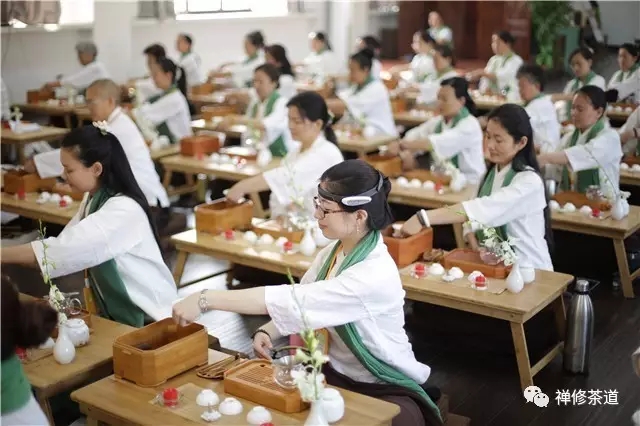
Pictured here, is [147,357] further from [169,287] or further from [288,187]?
[288,187]

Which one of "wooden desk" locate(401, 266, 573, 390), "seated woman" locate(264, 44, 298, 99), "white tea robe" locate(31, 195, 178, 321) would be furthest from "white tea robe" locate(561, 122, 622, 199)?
"seated woman" locate(264, 44, 298, 99)

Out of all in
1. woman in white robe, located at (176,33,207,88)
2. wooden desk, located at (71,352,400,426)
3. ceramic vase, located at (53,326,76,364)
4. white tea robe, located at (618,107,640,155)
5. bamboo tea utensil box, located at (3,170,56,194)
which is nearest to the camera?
wooden desk, located at (71,352,400,426)

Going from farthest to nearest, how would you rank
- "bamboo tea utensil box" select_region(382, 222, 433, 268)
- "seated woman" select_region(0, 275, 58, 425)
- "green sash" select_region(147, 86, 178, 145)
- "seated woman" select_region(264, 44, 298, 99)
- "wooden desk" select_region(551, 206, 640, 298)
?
1. "seated woman" select_region(264, 44, 298, 99)
2. "green sash" select_region(147, 86, 178, 145)
3. "wooden desk" select_region(551, 206, 640, 298)
4. "bamboo tea utensil box" select_region(382, 222, 433, 268)
5. "seated woman" select_region(0, 275, 58, 425)

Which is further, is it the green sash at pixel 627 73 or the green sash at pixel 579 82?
the green sash at pixel 627 73

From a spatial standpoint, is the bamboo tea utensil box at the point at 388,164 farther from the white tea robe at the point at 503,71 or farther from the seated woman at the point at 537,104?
the white tea robe at the point at 503,71

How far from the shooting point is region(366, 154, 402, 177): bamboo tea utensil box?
18.9ft

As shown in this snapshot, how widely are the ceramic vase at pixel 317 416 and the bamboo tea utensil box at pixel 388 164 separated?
3437mm

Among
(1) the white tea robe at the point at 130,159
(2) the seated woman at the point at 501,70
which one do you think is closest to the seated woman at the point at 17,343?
(1) the white tea robe at the point at 130,159

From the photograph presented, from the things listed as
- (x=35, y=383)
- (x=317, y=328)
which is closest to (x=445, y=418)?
(x=317, y=328)

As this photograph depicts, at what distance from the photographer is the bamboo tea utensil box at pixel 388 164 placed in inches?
227

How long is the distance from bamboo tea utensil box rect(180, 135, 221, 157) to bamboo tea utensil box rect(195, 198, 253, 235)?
1.70 metres

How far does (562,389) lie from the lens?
395 centimetres

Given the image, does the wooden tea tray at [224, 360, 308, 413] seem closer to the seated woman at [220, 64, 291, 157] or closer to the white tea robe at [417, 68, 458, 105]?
the seated woman at [220, 64, 291, 157]

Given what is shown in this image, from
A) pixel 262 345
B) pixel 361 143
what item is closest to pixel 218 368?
pixel 262 345
